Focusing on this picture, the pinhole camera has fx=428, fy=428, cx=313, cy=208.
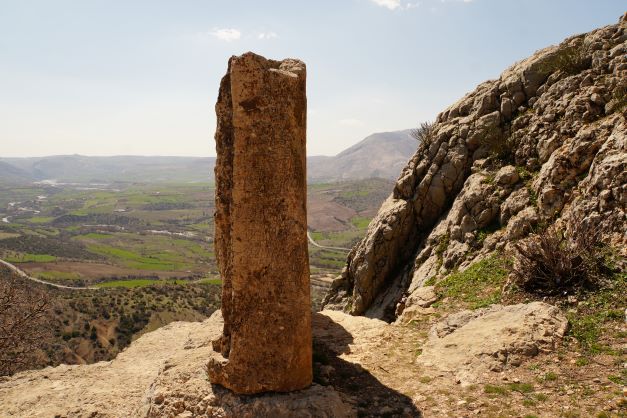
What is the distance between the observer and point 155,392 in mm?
8289

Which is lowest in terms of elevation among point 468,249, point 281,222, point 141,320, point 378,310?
point 141,320

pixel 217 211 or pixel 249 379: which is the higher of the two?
pixel 217 211

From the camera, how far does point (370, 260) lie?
62.8ft

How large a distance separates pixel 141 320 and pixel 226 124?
40696 millimetres

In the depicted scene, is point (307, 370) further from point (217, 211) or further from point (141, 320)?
point (141, 320)

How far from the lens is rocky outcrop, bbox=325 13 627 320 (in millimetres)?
13375

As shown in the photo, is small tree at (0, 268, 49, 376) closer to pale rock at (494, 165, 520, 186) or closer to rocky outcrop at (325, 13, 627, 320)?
rocky outcrop at (325, 13, 627, 320)

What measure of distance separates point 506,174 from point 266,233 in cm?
1200

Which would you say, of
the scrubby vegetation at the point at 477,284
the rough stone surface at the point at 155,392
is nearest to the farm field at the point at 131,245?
the rough stone surface at the point at 155,392

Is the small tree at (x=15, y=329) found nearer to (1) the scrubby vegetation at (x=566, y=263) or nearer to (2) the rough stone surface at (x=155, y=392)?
(2) the rough stone surface at (x=155, y=392)

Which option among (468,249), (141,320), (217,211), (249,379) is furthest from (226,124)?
(141,320)

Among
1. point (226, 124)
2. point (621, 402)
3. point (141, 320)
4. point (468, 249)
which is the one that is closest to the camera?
point (621, 402)

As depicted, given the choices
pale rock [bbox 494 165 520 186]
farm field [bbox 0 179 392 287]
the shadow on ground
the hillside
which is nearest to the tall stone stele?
the hillside

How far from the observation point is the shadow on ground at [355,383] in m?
7.88
